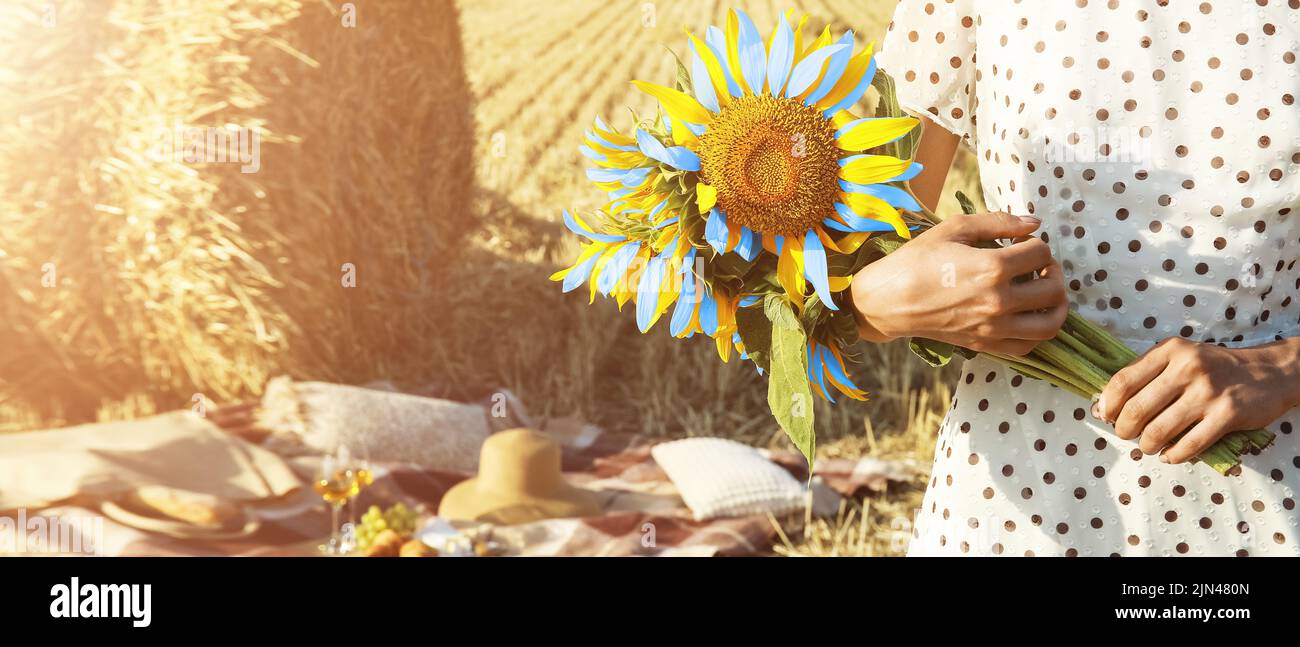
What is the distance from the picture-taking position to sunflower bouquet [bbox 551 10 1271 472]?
528 mm

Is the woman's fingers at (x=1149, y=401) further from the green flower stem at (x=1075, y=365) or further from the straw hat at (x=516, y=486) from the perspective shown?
the straw hat at (x=516, y=486)

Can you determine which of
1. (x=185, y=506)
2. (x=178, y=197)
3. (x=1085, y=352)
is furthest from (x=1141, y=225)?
(x=178, y=197)

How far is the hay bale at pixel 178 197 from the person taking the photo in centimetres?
221

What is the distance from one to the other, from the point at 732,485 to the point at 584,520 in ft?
1.03

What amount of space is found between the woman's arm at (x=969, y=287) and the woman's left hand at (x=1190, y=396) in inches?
2.2

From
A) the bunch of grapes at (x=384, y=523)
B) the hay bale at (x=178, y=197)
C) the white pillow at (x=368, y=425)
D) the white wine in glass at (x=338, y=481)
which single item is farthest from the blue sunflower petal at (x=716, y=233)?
the hay bale at (x=178, y=197)

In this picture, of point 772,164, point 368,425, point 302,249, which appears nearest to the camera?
Result: point 772,164

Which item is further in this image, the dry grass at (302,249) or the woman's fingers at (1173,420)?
the dry grass at (302,249)

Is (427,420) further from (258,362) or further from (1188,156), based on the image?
(1188,156)

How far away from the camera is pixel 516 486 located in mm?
2023

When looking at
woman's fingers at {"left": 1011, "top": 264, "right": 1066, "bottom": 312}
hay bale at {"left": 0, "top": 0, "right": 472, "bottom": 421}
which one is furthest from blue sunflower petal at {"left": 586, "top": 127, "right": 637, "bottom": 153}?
hay bale at {"left": 0, "top": 0, "right": 472, "bottom": 421}

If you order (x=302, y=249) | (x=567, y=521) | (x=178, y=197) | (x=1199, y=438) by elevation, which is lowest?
(x=567, y=521)

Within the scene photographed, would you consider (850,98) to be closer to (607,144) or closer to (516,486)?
(607,144)
